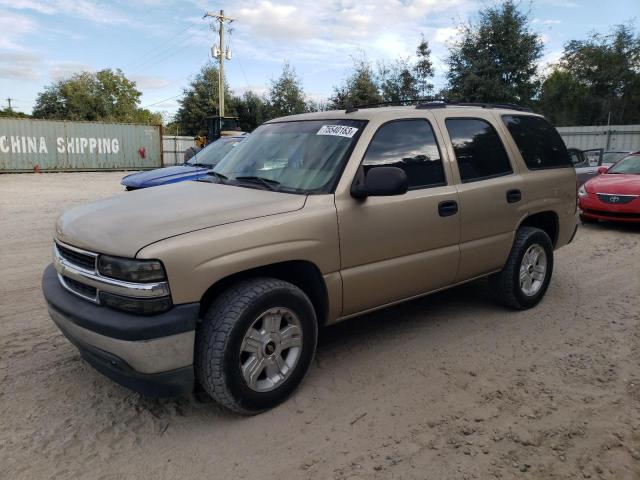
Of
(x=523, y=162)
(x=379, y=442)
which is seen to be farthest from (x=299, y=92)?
(x=379, y=442)

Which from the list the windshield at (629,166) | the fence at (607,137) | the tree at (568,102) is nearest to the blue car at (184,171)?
the windshield at (629,166)

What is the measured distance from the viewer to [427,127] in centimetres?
403

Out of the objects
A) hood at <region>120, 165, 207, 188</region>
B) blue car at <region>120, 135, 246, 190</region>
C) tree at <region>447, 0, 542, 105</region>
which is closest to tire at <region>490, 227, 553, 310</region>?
blue car at <region>120, 135, 246, 190</region>

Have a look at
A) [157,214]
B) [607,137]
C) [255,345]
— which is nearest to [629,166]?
[255,345]

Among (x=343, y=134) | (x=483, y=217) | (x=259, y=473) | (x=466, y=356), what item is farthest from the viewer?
(x=483, y=217)

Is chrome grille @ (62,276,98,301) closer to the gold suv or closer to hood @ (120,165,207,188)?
the gold suv

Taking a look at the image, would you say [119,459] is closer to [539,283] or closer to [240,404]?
[240,404]

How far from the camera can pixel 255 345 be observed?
298cm

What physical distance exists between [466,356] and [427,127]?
1.84 meters

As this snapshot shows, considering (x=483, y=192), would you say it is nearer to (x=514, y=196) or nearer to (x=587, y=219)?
(x=514, y=196)

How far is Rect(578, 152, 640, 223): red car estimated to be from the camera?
8.80 metres

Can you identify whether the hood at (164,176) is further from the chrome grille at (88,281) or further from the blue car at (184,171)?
the chrome grille at (88,281)

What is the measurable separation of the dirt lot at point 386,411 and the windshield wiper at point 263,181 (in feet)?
4.51

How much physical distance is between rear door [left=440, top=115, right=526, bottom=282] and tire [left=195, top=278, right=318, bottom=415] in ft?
5.57
